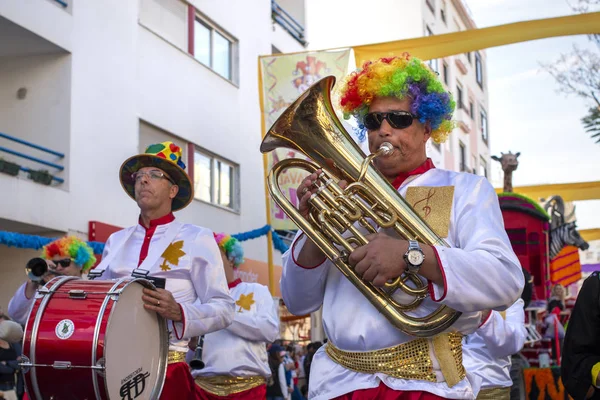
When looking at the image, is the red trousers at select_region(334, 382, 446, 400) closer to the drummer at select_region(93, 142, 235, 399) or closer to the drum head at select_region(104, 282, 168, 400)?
the drum head at select_region(104, 282, 168, 400)

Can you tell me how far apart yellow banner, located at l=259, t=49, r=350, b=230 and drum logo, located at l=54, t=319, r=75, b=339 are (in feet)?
29.4

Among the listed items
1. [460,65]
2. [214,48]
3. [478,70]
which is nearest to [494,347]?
[214,48]

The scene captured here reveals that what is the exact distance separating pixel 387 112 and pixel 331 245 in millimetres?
705

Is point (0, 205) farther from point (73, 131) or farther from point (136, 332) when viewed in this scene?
point (136, 332)

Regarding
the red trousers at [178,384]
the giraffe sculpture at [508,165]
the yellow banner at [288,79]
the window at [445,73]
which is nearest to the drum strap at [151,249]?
the red trousers at [178,384]

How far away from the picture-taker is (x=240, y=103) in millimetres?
18844

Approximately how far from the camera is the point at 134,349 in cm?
450

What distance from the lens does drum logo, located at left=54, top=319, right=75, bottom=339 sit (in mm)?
4184

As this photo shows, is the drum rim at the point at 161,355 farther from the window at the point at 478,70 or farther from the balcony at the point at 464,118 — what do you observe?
the window at the point at 478,70

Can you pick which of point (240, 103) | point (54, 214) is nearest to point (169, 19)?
point (240, 103)

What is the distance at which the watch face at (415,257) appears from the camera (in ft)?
10.1

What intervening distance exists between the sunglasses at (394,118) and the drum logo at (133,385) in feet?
6.24

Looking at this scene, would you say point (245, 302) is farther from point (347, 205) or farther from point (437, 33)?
point (437, 33)

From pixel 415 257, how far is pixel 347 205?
406mm
